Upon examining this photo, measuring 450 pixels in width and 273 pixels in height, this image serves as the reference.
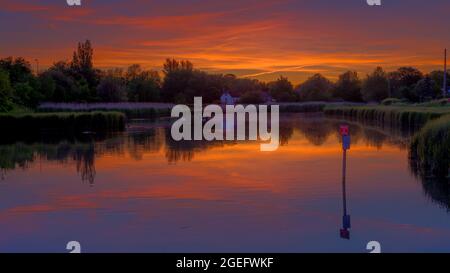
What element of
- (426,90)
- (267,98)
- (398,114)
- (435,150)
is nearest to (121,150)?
(435,150)

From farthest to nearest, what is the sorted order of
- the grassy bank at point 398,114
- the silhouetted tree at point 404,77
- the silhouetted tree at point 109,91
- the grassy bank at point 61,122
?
the silhouetted tree at point 404,77 < the silhouetted tree at point 109,91 < the grassy bank at point 61,122 < the grassy bank at point 398,114

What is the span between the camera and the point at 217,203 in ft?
42.5

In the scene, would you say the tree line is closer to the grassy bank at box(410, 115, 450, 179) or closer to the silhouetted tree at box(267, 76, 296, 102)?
the silhouetted tree at box(267, 76, 296, 102)

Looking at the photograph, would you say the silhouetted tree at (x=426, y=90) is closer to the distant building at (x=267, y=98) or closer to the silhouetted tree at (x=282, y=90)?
the distant building at (x=267, y=98)

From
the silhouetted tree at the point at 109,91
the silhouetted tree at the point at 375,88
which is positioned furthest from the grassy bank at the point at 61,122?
the silhouetted tree at the point at 375,88

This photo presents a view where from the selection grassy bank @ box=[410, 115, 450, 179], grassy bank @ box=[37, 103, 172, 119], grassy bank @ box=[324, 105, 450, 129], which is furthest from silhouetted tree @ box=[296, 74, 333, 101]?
grassy bank @ box=[410, 115, 450, 179]

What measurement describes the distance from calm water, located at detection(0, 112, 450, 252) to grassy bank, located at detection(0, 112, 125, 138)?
1824cm

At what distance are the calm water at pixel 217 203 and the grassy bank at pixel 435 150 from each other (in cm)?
62

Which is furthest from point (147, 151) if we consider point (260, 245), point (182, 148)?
point (260, 245)

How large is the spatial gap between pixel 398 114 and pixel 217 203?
108ft

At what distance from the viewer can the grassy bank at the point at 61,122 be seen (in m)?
40.8

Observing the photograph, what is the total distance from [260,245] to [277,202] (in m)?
3.46

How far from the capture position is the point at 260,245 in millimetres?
9547
